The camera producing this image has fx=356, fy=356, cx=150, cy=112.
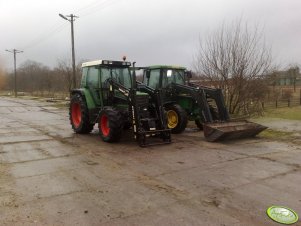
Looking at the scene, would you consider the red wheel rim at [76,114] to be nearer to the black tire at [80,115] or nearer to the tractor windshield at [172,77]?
the black tire at [80,115]

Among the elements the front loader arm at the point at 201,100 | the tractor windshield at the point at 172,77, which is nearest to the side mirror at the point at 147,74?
the tractor windshield at the point at 172,77

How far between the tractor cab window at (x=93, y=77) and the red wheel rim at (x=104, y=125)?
1238mm

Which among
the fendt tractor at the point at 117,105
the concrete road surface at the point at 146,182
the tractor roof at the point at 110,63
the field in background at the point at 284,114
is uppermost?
the tractor roof at the point at 110,63

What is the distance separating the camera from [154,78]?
12945 millimetres

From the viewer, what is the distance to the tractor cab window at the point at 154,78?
12783 mm

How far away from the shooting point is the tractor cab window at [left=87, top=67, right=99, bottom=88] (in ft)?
35.3

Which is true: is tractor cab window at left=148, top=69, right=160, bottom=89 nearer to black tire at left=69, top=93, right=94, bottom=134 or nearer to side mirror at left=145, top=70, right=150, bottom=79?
side mirror at left=145, top=70, right=150, bottom=79

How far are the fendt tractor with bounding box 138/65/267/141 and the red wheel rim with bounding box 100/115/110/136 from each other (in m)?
1.70

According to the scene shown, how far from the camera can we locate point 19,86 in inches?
2830

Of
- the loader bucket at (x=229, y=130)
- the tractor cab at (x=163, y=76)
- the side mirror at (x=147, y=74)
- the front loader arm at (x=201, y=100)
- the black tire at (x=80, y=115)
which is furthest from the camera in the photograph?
the side mirror at (x=147, y=74)

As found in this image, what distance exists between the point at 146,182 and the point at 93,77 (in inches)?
219

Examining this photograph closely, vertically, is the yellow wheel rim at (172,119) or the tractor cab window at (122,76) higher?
the tractor cab window at (122,76)

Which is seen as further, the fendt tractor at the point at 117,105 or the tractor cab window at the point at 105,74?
the tractor cab window at the point at 105,74

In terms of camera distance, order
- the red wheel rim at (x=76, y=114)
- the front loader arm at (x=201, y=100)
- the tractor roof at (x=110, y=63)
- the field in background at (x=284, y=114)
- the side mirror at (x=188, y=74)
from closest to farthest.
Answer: the tractor roof at (x=110, y=63) < the front loader arm at (x=201, y=100) < the red wheel rim at (x=76, y=114) < the side mirror at (x=188, y=74) < the field in background at (x=284, y=114)
